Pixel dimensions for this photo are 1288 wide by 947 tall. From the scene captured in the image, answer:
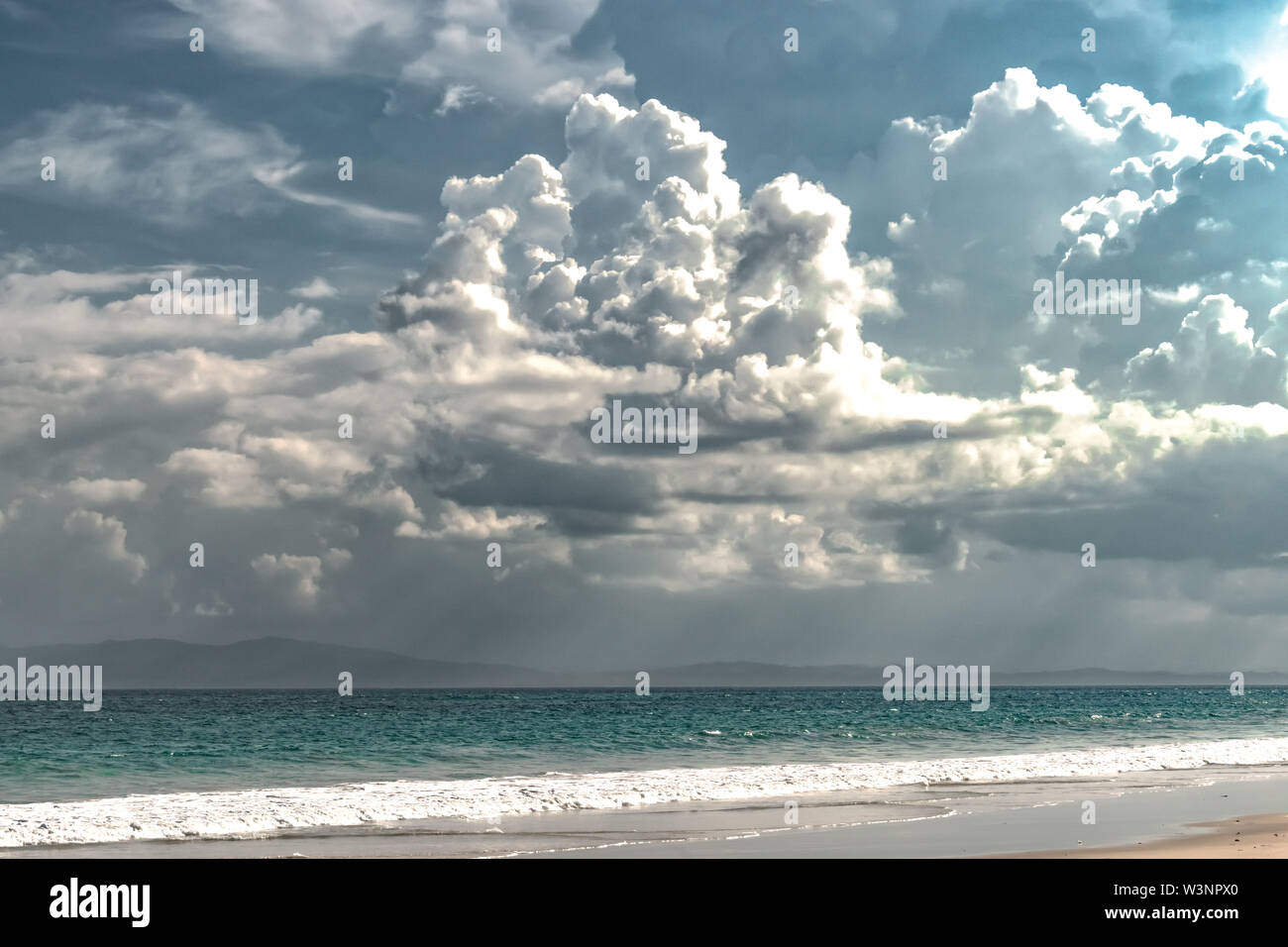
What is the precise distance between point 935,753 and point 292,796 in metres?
30.0

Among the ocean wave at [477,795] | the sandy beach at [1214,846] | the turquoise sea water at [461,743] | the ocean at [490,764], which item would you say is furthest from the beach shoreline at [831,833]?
the turquoise sea water at [461,743]

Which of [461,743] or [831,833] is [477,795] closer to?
[831,833]

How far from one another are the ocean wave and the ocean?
84 millimetres

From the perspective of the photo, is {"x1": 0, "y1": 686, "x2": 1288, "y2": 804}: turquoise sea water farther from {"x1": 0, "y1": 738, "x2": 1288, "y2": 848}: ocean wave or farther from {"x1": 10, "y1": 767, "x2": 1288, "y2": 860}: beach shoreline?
{"x1": 10, "y1": 767, "x2": 1288, "y2": 860}: beach shoreline

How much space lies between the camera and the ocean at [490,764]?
28.8m

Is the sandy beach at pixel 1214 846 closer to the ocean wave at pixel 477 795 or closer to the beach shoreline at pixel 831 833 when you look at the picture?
the beach shoreline at pixel 831 833

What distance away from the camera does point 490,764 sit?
47.1 metres

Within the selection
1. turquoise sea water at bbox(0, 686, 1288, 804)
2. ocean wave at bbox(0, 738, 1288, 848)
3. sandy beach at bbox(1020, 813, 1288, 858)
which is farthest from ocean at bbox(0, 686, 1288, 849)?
sandy beach at bbox(1020, 813, 1288, 858)

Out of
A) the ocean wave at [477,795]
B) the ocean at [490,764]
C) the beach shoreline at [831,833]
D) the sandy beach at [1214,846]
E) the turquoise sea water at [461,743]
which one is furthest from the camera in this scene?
the turquoise sea water at [461,743]

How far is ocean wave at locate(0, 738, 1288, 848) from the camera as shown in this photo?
26.1 metres

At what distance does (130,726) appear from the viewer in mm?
82812

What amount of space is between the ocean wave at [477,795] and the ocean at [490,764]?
3.3 inches

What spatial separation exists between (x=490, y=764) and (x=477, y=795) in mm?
15124
